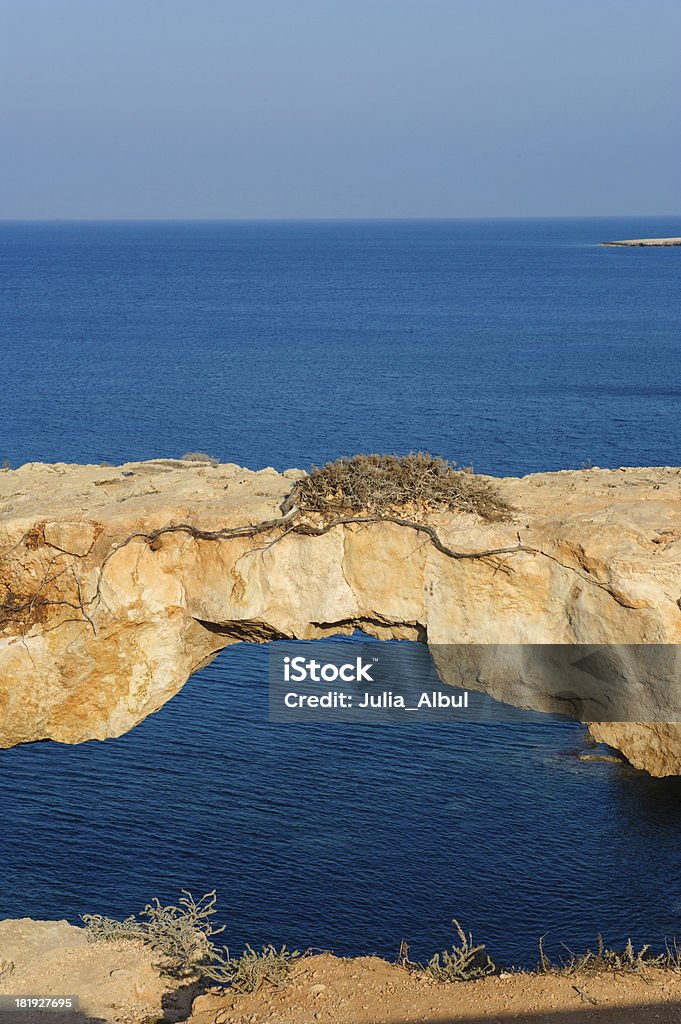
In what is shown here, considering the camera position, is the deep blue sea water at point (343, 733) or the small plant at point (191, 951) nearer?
the small plant at point (191, 951)

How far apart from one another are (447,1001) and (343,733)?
13.2m

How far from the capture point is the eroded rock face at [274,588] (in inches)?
559

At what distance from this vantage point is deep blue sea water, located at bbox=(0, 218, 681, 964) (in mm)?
19344

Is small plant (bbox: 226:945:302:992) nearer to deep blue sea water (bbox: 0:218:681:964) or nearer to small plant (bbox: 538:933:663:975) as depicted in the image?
small plant (bbox: 538:933:663:975)

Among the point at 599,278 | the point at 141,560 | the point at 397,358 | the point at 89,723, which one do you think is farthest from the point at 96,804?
Result: the point at 599,278

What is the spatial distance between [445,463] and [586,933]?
8.04 metres

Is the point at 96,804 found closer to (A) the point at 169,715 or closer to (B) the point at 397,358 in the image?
(A) the point at 169,715

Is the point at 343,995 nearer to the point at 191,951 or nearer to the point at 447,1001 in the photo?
the point at 447,1001

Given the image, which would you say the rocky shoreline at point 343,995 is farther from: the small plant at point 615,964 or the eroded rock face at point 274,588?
the eroded rock face at point 274,588

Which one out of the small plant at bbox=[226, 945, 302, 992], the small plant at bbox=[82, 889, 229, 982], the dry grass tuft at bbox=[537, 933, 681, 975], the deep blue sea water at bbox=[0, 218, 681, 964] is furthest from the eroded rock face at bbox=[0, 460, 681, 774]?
the deep blue sea water at bbox=[0, 218, 681, 964]

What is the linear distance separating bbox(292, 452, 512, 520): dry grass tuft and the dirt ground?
558 cm

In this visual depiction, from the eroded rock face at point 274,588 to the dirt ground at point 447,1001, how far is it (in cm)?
321

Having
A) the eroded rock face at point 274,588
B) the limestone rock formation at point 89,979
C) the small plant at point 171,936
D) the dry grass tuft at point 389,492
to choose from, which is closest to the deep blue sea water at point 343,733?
the small plant at point 171,936

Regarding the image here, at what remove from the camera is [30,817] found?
870 inches
